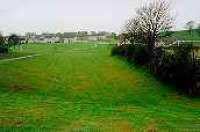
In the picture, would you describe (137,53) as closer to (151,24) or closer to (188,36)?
(151,24)

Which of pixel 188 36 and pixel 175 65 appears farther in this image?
pixel 188 36

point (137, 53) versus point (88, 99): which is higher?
point (137, 53)

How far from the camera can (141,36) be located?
240 ft

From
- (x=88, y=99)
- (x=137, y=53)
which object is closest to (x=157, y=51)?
(x=137, y=53)

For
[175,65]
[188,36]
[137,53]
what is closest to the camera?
[175,65]

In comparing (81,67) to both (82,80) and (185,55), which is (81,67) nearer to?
(82,80)

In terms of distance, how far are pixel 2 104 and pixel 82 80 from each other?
59.8ft

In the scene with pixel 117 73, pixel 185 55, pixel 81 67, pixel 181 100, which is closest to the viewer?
pixel 181 100

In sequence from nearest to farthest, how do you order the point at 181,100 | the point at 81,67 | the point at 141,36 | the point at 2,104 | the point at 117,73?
the point at 2,104
the point at 181,100
the point at 117,73
the point at 81,67
the point at 141,36

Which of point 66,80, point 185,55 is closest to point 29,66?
point 66,80

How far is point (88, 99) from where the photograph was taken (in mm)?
45406

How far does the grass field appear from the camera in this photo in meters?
32.1

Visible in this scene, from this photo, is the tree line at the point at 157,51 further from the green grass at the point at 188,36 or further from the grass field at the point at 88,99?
the green grass at the point at 188,36

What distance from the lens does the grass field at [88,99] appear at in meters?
32.1
